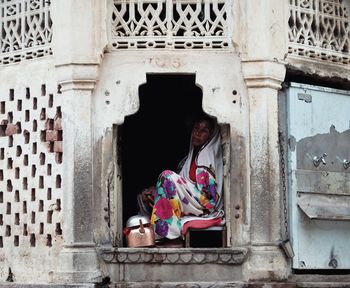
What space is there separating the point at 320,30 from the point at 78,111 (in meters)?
3.06

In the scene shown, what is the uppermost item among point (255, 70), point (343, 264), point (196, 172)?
point (255, 70)

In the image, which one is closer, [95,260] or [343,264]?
[95,260]

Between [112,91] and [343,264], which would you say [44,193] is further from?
[343,264]

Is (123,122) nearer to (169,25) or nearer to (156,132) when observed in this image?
(169,25)

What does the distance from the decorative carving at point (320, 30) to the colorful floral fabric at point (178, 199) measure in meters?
1.79

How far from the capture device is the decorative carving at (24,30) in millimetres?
15008

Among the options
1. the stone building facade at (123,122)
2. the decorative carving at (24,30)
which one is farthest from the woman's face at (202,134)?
the decorative carving at (24,30)

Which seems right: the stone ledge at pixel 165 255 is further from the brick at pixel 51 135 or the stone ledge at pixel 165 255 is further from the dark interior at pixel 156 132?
the dark interior at pixel 156 132

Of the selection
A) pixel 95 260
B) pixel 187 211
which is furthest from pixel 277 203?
pixel 95 260

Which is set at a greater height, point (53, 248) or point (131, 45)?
point (131, 45)

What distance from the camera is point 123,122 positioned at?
1476 cm

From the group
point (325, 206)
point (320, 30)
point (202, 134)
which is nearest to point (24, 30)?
point (202, 134)

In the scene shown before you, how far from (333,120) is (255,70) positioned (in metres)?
1.38

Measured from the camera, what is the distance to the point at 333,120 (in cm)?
1540
